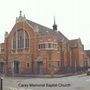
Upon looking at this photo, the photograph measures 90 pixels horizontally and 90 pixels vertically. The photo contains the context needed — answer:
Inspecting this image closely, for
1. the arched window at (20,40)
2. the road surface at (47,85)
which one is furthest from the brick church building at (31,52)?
the road surface at (47,85)

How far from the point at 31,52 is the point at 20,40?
14.1 ft

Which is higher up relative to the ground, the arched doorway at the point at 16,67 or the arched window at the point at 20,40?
the arched window at the point at 20,40

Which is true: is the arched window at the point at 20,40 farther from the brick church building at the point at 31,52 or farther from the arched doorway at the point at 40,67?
the arched doorway at the point at 40,67

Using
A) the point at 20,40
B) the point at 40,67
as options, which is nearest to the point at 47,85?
the point at 40,67

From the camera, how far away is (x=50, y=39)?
53.4 meters

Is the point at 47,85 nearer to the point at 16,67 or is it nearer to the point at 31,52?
the point at 31,52

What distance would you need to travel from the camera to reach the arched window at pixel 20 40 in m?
56.7

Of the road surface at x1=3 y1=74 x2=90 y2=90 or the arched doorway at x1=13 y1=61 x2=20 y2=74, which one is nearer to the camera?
the road surface at x1=3 y1=74 x2=90 y2=90

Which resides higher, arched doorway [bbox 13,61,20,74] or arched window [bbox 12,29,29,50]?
arched window [bbox 12,29,29,50]

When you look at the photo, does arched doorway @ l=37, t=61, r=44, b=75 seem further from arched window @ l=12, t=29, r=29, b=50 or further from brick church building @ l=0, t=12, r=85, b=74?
arched window @ l=12, t=29, r=29, b=50

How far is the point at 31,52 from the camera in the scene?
55469mm

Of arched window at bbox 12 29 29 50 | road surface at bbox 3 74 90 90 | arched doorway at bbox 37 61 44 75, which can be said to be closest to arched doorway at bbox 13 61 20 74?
arched window at bbox 12 29 29 50

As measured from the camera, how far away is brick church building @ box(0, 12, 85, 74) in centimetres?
5341

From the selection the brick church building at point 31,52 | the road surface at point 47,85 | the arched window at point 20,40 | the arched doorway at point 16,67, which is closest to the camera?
the road surface at point 47,85
